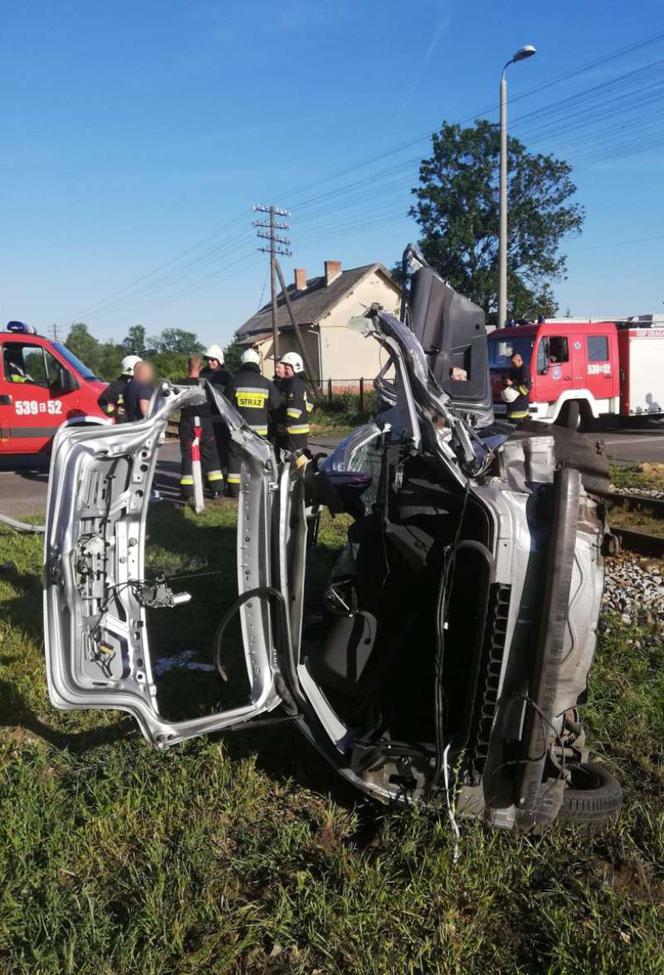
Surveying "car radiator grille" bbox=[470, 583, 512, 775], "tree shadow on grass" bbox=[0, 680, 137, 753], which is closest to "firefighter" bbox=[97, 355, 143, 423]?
"tree shadow on grass" bbox=[0, 680, 137, 753]

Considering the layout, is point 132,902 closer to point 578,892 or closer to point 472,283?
point 578,892

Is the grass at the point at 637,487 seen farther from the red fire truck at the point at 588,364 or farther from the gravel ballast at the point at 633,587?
the red fire truck at the point at 588,364

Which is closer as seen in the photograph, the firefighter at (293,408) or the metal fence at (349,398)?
the firefighter at (293,408)

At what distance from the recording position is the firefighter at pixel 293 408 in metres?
8.66

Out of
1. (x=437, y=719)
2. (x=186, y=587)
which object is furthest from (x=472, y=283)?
(x=437, y=719)

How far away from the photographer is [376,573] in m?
3.03

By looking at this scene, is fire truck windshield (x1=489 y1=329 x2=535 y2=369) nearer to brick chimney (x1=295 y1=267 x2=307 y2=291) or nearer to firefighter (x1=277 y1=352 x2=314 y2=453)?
firefighter (x1=277 y1=352 x2=314 y2=453)

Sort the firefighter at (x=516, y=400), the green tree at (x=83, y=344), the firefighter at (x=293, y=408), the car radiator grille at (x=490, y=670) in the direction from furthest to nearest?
the green tree at (x=83, y=344) < the firefighter at (x=516, y=400) < the firefighter at (x=293, y=408) < the car radiator grille at (x=490, y=670)

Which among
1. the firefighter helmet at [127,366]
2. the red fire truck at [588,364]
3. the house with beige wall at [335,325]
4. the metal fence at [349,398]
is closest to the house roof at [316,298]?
the house with beige wall at [335,325]

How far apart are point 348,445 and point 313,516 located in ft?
2.05

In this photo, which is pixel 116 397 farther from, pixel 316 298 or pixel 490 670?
pixel 316 298

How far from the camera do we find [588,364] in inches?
661

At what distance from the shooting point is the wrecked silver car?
2469mm

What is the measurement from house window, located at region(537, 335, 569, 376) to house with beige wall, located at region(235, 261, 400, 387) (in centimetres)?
1913
